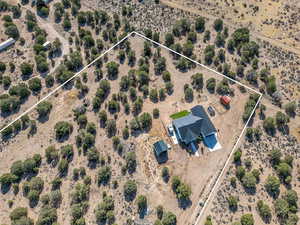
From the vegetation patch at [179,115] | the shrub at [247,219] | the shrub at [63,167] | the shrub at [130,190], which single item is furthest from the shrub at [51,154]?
the shrub at [247,219]

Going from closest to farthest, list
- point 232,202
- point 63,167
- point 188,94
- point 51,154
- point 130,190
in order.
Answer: point 232,202
point 130,190
point 63,167
point 51,154
point 188,94

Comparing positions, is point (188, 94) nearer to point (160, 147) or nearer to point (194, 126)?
point (194, 126)

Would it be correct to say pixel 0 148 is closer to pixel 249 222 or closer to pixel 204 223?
pixel 204 223

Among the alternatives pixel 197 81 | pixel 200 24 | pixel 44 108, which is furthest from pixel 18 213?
pixel 200 24

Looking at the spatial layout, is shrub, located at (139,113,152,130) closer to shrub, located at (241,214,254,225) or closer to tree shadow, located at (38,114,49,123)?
tree shadow, located at (38,114,49,123)

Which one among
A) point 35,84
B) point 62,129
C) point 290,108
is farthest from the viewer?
point 35,84

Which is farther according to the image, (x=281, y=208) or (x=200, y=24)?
(x=200, y=24)

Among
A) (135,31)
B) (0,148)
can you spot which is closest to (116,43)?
(135,31)

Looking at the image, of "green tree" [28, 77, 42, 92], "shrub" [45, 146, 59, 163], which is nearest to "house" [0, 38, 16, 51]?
"green tree" [28, 77, 42, 92]
